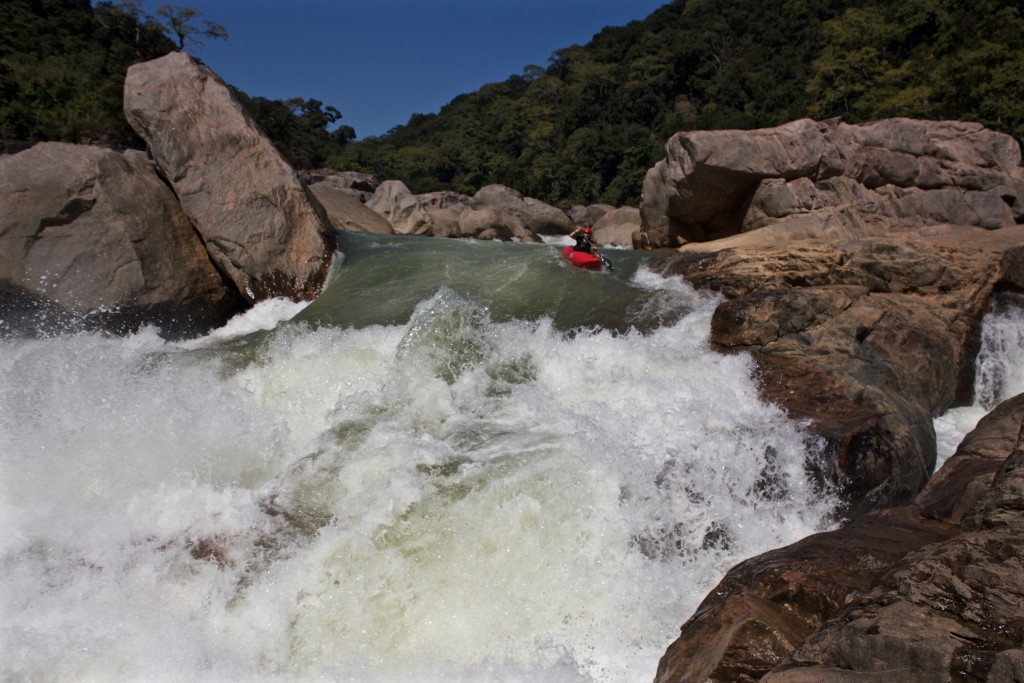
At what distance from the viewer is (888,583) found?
230cm

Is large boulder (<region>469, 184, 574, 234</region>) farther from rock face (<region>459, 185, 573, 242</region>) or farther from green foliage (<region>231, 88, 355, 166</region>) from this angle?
green foliage (<region>231, 88, 355, 166</region>)

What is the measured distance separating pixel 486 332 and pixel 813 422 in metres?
2.88

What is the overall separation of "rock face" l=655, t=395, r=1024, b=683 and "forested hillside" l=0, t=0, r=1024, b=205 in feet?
68.1

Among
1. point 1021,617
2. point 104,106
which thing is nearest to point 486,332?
point 1021,617

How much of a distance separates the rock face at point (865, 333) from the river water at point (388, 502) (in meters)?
0.28

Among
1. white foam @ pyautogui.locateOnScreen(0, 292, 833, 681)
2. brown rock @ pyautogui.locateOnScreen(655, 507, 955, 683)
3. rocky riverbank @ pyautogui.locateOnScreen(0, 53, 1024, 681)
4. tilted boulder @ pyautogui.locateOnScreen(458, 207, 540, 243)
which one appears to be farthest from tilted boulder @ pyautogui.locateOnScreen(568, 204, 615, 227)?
brown rock @ pyautogui.locateOnScreen(655, 507, 955, 683)

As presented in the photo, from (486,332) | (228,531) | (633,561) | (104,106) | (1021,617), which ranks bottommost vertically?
(633,561)

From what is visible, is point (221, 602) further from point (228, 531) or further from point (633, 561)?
point (633, 561)

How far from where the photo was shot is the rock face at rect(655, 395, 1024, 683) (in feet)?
6.19

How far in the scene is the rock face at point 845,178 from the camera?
40.0 feet

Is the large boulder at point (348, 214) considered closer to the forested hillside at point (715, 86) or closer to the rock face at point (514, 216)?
the rock face at point (514, 216)

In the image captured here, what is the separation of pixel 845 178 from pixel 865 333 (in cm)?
792

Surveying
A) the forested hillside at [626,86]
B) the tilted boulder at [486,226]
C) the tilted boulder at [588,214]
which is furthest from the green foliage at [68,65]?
the tilted boulder at [588,214]

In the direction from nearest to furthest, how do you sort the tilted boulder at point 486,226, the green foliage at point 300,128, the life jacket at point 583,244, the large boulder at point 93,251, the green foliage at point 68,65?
the large boulder at point 93,251 < the life jacket at point 583,244 < the tilted boulder at point 486,226 < the green foliage at point 68,65 < the green foliage at point 300,128
